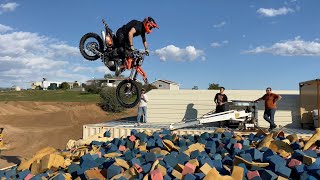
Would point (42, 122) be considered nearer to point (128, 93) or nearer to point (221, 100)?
point (221, 100)

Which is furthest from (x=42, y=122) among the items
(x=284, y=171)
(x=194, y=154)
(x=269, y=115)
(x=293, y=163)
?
(x=284, y=171)

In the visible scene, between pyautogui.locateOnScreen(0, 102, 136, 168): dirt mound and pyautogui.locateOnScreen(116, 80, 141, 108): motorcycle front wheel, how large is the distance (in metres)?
8.41

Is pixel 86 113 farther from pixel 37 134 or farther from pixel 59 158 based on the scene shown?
pixel 59 158

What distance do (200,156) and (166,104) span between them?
1152 centimetres

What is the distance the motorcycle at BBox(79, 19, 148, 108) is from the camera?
7797mm

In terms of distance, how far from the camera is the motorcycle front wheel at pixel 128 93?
8.07 meters

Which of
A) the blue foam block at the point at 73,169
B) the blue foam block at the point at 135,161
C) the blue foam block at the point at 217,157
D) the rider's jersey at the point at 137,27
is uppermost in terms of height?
the rider's jersey at the point at 137,27

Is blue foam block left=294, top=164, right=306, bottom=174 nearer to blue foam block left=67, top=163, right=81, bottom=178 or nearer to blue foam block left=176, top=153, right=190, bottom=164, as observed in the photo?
blue foam block left=176, top=153, right=190, bottom=164

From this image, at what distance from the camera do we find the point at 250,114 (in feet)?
47.1

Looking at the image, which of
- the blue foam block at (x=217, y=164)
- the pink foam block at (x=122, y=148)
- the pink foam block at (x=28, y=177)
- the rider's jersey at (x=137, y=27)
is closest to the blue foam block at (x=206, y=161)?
the blue foam block at (x=217, y=164)

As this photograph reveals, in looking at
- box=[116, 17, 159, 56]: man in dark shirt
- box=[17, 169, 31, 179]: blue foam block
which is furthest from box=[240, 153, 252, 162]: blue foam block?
box=[17, 169, 31, 179]: blue foam block

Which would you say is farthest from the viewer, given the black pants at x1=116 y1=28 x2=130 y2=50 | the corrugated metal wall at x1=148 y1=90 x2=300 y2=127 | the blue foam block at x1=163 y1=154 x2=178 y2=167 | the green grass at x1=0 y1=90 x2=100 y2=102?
the green grass at x1=0 y1=90 x2=100 y2=102

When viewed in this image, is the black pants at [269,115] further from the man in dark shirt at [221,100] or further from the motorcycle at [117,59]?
the motorcycle at [117,59]

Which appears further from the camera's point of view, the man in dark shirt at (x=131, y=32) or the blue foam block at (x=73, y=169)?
the man in dark shirt at (x=131, y=32)
